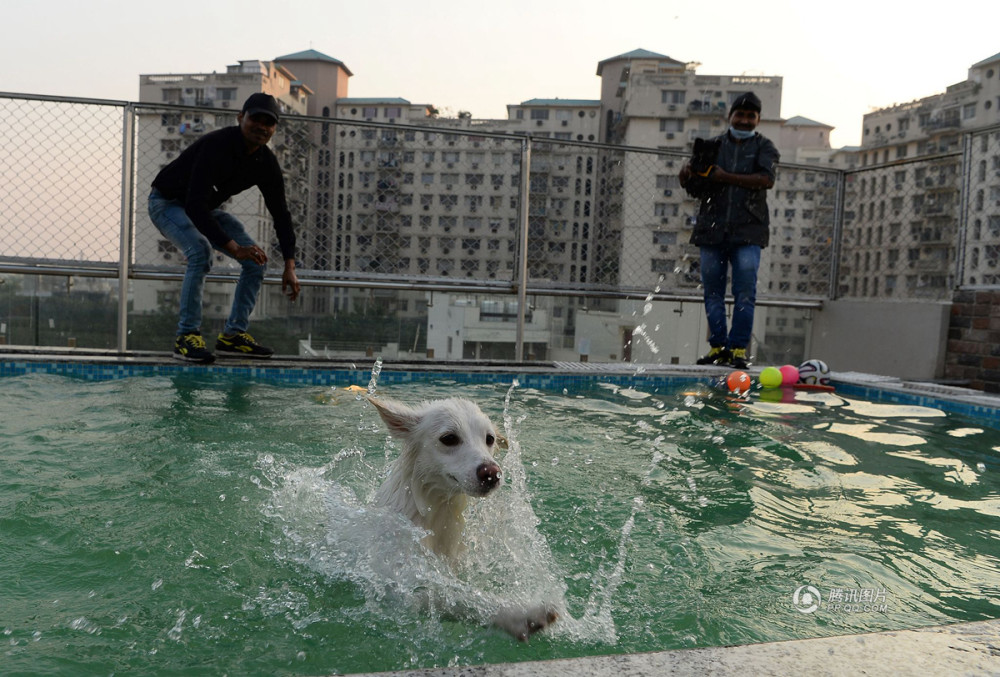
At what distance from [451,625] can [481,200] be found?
25.5 ft

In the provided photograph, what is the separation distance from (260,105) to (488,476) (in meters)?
4.98

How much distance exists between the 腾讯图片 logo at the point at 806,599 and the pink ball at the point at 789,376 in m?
5.55

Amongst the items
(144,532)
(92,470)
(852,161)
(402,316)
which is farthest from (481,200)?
(852,161)

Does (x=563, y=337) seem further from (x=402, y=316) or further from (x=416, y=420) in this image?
(x=416, y=420)

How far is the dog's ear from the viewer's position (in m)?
2.89

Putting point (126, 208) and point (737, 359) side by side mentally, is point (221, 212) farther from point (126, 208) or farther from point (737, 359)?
point (737, 359)

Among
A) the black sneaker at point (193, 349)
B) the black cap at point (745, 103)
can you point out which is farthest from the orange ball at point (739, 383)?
the black sneaker at point (193, 349)

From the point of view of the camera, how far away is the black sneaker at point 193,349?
6.88 metres

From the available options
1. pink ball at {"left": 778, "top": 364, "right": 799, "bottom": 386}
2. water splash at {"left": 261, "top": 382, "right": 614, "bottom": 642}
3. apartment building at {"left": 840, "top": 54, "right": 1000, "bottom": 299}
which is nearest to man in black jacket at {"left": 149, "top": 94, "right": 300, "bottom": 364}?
water splash at {"left": 261, "top": 382, "right": 614, "bottom": 642}

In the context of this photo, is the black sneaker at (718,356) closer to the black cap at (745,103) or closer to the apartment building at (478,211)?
the apartment building at (478,211)

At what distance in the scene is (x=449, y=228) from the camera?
9656 mm

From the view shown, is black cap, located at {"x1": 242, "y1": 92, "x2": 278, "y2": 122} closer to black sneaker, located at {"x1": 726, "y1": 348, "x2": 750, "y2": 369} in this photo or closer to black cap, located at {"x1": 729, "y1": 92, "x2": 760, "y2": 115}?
black cap, located at {"x1": 729, "y1": 92, "x2": 760, "y2": 115}

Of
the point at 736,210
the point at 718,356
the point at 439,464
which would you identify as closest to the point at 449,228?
the point at 736,210

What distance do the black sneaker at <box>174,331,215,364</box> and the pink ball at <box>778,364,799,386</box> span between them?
5.70m
